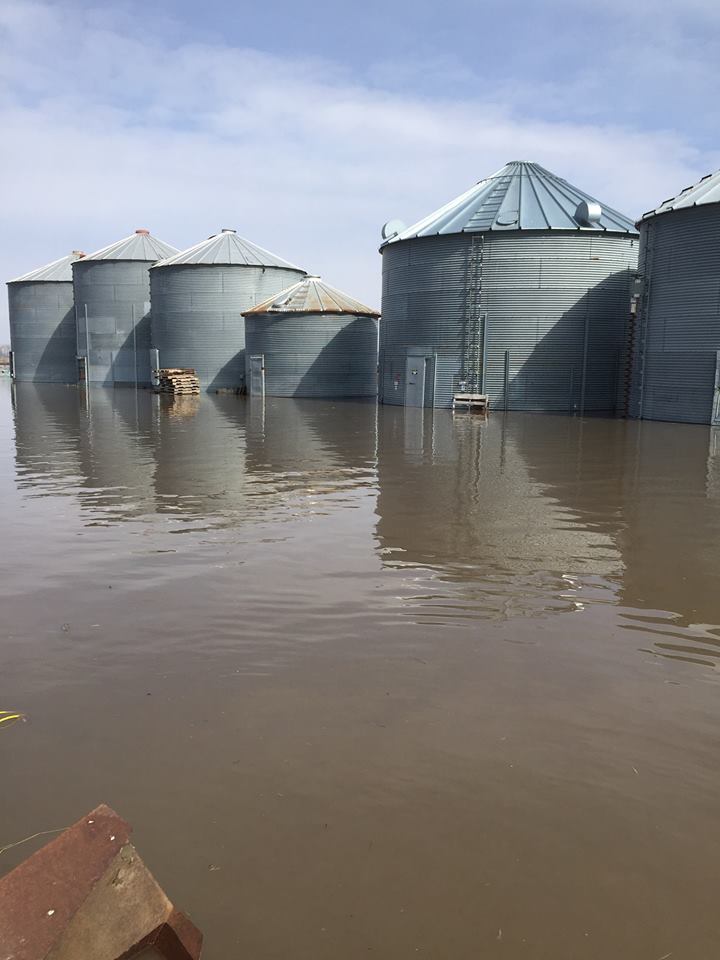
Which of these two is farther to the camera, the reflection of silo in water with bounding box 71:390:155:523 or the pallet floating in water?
the pallet floating in water

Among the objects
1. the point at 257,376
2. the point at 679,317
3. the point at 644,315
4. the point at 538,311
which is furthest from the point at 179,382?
the point at 679,317

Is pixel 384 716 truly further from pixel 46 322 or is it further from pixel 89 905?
pixel 46 322

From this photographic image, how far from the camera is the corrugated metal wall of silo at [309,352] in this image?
42594 mm

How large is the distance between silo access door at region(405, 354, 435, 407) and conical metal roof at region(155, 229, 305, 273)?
59.5ft

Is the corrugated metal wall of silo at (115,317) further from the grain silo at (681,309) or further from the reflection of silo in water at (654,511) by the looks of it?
the reflection of silo in water at (654,511)

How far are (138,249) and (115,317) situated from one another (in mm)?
5390

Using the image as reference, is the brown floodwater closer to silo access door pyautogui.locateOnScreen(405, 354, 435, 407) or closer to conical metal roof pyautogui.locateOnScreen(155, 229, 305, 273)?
silo access door pyautogui.locateOnScreen(405, 354, 435, 407)

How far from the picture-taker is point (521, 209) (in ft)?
108

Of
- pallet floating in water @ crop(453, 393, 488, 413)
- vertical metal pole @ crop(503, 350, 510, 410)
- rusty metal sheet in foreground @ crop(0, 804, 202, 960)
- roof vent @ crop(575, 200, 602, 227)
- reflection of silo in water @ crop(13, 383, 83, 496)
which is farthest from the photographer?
vertical metal pole @ crop(503, 350, 510, 410)

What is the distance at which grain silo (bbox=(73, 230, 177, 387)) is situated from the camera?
5569 cm

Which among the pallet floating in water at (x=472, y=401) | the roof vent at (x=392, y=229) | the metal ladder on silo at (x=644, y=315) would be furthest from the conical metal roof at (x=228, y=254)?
the metal ladder on silo at (x=644, y=315)

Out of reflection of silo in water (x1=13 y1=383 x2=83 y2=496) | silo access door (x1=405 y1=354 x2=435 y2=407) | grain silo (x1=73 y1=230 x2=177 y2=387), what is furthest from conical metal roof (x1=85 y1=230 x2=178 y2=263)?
silo access door (x1=405 y1=354 x2=435 y2=407)

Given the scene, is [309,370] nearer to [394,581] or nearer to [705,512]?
[705,512]

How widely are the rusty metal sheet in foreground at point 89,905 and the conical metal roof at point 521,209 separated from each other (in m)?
32.2
